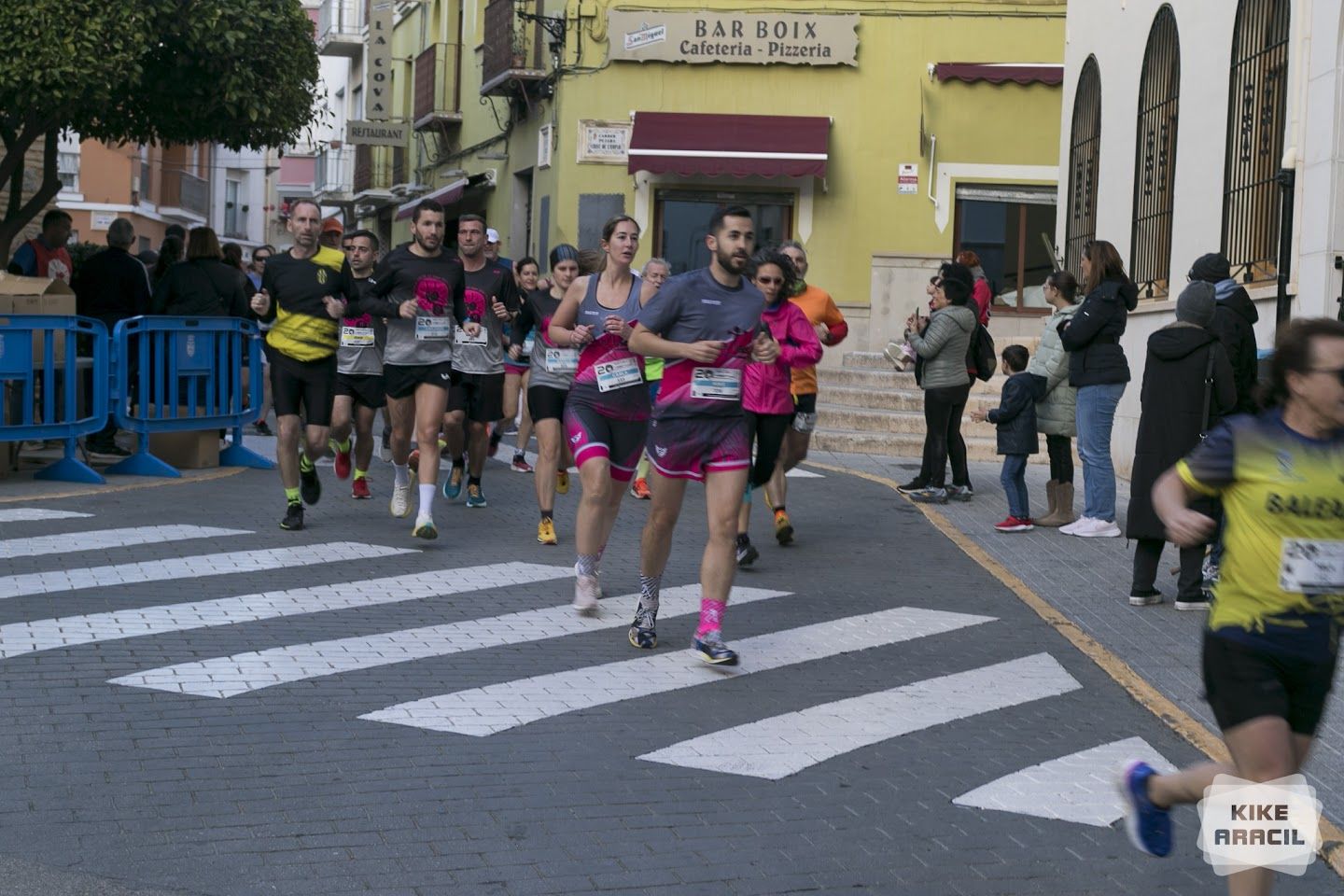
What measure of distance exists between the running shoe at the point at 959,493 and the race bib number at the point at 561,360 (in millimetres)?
4761

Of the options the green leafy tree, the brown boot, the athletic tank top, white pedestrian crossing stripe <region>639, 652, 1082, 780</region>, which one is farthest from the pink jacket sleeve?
the green leafy tree

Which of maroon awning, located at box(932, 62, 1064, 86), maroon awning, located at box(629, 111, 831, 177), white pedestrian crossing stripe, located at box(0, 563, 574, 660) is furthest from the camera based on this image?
maroon awning, located at box(932, 62, 1064, 86)

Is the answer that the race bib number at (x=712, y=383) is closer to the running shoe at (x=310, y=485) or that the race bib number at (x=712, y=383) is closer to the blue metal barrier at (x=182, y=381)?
the running shoe at (x=310, y=485)

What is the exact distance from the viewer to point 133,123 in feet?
63.6

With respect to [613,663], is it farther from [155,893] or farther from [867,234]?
[867,234]

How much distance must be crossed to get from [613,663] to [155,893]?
3351 mm

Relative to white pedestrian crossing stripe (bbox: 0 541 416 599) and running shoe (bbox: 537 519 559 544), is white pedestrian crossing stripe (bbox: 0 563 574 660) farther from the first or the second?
running shoe (bbox: 537 519 559 544)

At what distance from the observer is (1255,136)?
48.3 feet

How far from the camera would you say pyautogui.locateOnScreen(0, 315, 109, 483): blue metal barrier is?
13109 millimetres

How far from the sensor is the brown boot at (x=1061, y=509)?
43.2ft

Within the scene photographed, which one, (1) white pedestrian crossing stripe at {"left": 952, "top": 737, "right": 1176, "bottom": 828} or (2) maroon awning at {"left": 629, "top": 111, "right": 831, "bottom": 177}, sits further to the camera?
(2) maroon awning at {"left": 629, "top": 111, "right": 831, "bottom": 177}

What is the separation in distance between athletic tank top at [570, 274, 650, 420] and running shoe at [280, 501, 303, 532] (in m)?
3.06

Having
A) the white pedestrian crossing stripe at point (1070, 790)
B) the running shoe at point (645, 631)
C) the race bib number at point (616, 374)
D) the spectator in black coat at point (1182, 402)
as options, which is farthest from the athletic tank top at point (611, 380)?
the white pedestrian crossing stripe at point (1070, 790)

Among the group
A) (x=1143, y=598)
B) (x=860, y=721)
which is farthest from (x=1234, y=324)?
(x=860, y=721)
